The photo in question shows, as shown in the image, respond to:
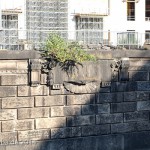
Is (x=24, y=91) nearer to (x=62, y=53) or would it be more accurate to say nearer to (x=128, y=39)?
(x=62, y=53)

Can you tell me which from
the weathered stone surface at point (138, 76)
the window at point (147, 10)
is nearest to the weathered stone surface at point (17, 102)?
the weathered stone surface at point (138, 76)

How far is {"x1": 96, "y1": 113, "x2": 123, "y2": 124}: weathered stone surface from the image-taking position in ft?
53.7

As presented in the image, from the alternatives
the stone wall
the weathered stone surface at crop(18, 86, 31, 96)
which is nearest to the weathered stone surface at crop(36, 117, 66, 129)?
the stone wall

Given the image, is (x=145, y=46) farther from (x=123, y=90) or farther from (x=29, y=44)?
(x=29, y=44)

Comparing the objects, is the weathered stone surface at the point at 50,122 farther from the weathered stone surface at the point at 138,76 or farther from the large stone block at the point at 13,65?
the weathered stone surface at the point at 138,76

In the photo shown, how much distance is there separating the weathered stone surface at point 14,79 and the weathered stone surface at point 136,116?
3467 millimetres

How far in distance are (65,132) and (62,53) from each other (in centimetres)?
232

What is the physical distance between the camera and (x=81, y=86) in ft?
52.3

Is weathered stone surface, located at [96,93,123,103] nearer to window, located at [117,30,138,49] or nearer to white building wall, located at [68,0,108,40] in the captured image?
window, located at [117,30,138,49]

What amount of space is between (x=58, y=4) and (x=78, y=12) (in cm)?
246

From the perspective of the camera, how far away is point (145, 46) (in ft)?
56.1

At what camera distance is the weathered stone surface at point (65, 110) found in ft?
51.5

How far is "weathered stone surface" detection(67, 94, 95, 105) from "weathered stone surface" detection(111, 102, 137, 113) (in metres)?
0.76

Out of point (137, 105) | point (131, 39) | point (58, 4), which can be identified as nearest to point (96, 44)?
point (131, 39)
